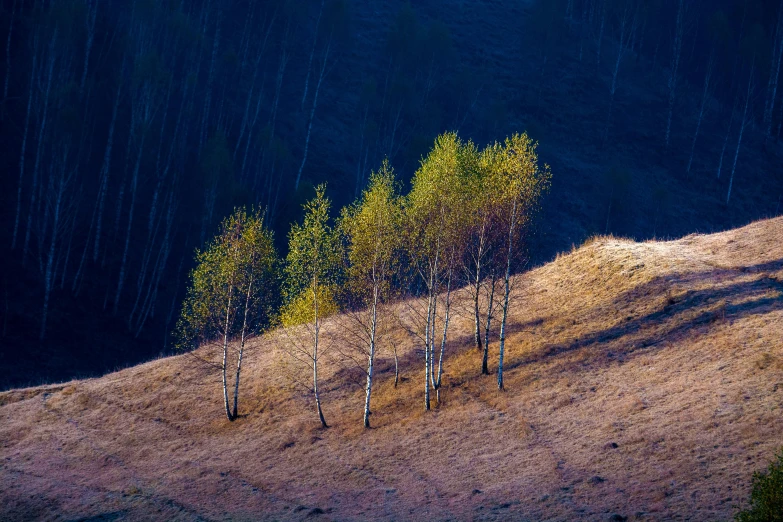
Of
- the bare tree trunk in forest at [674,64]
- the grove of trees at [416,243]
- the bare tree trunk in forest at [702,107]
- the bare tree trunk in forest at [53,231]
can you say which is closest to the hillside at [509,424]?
the grove of trees at [416,243]

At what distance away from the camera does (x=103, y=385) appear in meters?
40.4

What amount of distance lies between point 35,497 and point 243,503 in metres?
9.96

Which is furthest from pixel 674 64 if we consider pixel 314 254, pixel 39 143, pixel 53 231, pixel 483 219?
Result: pixel 53 231

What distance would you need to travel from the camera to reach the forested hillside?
57219 millimetres

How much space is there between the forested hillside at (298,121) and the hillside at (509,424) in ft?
27.6

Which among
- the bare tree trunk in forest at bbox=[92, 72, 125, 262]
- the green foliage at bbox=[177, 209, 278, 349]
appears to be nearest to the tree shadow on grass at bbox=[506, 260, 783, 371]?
the green foliage at bbox=[177, 209, 278, 349]

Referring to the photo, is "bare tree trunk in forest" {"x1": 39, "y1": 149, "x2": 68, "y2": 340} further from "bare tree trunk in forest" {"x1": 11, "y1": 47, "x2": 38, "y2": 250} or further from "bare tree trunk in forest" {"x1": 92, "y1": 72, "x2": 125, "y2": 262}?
"bare tree trunk in forest" {"x1": 92, "y1": 72, "x2": 125, "y2": 262}

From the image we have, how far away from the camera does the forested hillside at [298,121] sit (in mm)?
57219

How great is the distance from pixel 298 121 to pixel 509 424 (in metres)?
70.4

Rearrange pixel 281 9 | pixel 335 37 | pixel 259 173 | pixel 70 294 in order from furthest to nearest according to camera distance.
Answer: pixel 335 37 → pixel 281 9 → pixel 259 173 → pixel 70 294

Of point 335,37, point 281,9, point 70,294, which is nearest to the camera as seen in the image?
point 70,294

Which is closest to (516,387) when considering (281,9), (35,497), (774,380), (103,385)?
(774,380)

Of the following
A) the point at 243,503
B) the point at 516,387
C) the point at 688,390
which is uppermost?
the point at 688,390

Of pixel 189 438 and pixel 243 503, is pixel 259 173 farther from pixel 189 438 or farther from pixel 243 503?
pixel 243 503
